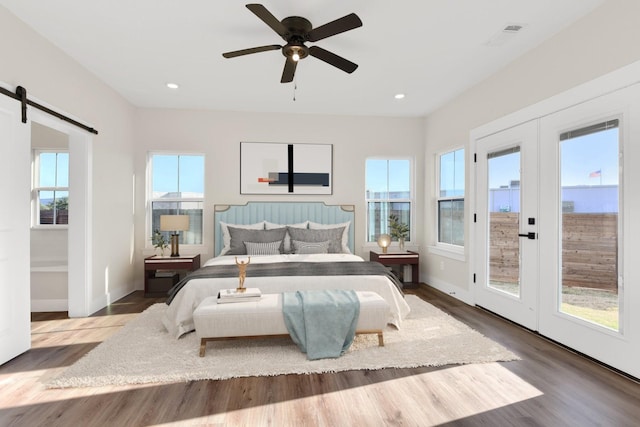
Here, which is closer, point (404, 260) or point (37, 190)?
point (37, 190)

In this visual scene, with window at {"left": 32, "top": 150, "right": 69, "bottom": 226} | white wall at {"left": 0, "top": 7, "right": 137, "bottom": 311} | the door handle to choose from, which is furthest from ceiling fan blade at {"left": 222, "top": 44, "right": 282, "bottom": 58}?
window at {"left": 32, "top": 150, "right": 69, "bottom": 226}

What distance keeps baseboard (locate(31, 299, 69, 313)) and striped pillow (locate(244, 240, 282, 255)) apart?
2.22m

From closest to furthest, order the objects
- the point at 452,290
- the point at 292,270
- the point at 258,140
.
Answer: the point at 292,270, the point at 452,290, the point at 258,140

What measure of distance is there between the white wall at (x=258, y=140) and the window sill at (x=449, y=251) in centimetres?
51

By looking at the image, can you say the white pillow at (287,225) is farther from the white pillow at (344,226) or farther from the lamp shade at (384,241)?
the lamp shade at (384,241)

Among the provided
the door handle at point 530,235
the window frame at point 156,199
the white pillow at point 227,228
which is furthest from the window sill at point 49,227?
the door handle at point 530,235

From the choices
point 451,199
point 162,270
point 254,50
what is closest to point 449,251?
point 451,199

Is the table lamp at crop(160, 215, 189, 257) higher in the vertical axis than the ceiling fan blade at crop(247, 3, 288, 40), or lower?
lower

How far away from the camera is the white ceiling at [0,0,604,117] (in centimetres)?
268

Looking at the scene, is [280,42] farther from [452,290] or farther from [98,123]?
[452,290]

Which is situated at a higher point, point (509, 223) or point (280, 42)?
point (280, 42)

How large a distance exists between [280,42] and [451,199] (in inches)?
129

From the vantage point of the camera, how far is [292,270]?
3.60 meters

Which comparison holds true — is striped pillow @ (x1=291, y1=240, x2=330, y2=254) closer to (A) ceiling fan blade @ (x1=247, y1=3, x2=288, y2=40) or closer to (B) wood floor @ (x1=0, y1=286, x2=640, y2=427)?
(B) wood floor @ (x1=0, y1=286, x2=640, y2=427)
